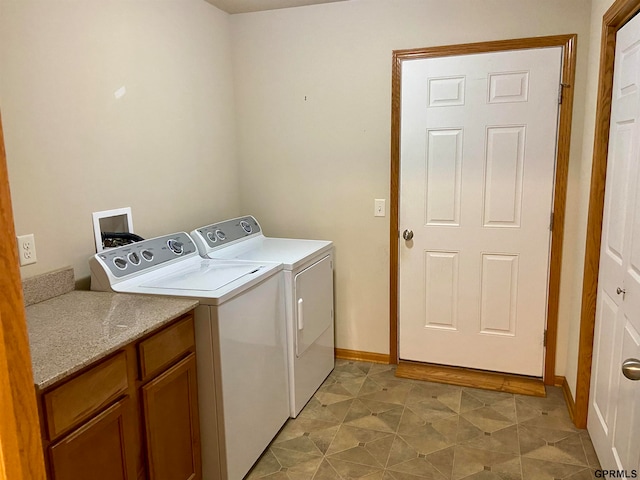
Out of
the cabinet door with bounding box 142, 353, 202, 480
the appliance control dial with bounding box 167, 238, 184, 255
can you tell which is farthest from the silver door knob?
the appliance control dial with bounding box 167, 238, 184, 255

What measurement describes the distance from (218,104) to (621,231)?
7.99ft

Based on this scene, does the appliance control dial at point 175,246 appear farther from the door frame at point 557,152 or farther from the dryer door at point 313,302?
the door frame at point 557,152

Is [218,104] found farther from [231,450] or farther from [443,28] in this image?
[231,450]

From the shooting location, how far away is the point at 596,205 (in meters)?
2.34

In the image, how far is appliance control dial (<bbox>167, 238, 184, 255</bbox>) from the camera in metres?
2.52

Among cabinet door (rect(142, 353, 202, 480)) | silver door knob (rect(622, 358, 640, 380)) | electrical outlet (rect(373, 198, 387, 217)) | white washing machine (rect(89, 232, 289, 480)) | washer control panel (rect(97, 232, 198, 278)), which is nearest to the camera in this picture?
Result: silver door knob (rect(622, 358, 640, 380))

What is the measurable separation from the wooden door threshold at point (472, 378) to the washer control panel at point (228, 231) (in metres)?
1.37

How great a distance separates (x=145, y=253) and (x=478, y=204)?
76.6 inches

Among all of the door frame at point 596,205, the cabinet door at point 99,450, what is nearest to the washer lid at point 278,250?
the cabinet door at point 99,450

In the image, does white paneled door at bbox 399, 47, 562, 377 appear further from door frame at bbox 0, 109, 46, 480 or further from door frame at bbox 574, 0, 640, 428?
door frame at bbox 0, 109, 46, 480

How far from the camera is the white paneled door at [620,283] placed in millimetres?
1830

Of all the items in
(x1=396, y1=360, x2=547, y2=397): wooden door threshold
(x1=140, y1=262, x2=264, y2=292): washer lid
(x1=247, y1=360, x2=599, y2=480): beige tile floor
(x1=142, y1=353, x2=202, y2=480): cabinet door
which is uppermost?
(x1=140, y1=262, x2=264, y2=292): washer lid

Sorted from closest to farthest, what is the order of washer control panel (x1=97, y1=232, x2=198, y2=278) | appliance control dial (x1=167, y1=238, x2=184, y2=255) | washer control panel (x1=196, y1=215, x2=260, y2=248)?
washer control panel (x1=97, y1=232, x2=198, y2=278) → appliance control dial (x1=167, y1=238, x2=184, y2=255) → washer control panel (x1=196, y1=215, x2=260, y2=248)

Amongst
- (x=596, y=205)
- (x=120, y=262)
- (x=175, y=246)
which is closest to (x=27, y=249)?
(x=120, y=262)
